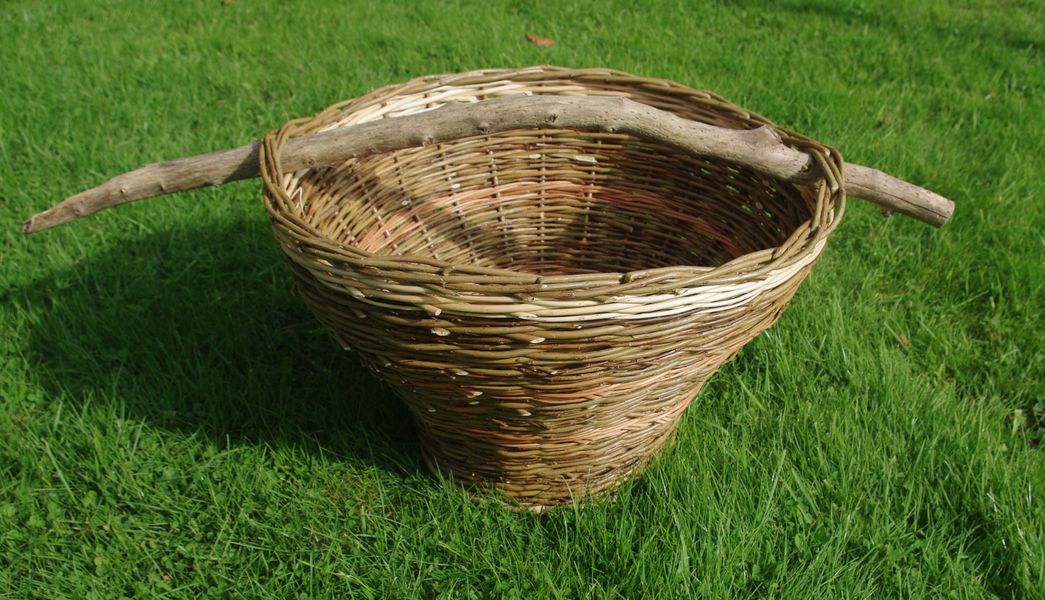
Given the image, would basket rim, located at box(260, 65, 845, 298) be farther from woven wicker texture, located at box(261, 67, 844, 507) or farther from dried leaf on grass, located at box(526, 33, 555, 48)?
dried leaf on grass, located at box(526, 33, 555, 48)

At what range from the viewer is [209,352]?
1.95 metres

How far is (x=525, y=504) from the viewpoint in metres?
1.62

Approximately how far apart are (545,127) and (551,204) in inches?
24.8

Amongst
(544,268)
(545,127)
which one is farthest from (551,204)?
(545,127)

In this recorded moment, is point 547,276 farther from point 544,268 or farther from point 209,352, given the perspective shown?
point 209,352

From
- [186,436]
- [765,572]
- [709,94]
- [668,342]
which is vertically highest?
[709,94]

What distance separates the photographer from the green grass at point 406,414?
146 centimetres

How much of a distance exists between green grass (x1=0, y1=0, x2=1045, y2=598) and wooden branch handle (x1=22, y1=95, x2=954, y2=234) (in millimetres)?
533

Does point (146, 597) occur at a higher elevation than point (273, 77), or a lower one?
lower

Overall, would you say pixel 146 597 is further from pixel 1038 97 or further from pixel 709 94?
pixel 1038 97

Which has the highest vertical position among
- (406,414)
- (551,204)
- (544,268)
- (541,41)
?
(541,41)

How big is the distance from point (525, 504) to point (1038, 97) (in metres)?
2.86

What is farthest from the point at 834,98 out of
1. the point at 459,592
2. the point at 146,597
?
the point at 146,597

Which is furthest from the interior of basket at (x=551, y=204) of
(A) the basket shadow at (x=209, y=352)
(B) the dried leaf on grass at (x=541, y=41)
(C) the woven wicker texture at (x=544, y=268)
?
(B) the dried leaf on grass at (x=541, y=41)
